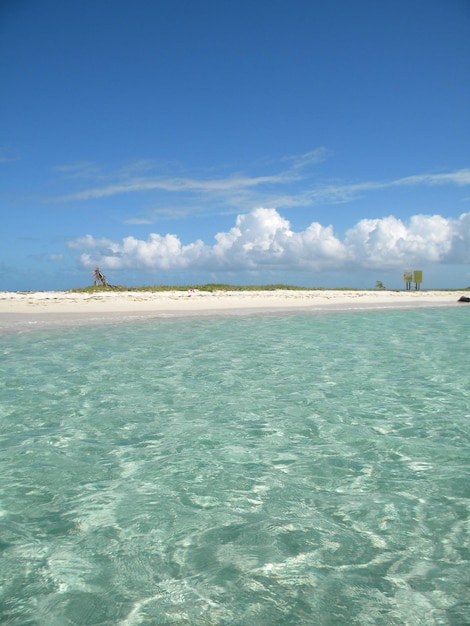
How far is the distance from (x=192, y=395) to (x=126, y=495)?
10.9 feet

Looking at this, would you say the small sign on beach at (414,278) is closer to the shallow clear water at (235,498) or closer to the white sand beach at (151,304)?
the white sand beach at (151,304)

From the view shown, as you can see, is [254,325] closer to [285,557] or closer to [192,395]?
[192,395]

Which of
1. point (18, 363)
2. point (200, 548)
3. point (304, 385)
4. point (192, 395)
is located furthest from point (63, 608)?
point (18, 363)

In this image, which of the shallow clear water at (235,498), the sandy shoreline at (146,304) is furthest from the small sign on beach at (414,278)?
the shallow clear water at (235,498)

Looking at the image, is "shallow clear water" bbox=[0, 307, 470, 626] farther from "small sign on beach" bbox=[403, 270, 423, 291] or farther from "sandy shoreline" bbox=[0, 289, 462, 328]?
"small sign on beach" bbox=[403, 270, 423, 291]

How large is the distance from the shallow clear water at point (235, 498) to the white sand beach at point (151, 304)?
12337mm

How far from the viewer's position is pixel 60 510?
3873mm

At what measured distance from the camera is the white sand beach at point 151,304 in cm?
2092

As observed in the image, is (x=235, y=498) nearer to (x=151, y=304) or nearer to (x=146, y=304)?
(x=146, y=304)

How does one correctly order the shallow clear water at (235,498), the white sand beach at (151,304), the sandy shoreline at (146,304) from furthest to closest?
the white sand beach at (151,304), the sandy shoreline at (146,304), the shallow clear water at (235,498)

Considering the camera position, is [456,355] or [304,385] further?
[456,355]

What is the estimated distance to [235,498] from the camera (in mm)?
4102

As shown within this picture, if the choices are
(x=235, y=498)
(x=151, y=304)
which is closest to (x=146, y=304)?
(x=151, y=304)

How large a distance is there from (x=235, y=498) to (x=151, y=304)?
2197 cm
